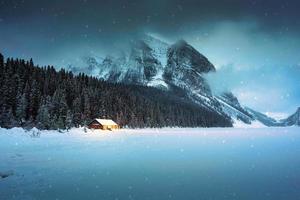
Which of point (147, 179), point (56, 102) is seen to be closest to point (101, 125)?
point (56, 102)

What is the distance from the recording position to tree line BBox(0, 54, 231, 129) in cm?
7288

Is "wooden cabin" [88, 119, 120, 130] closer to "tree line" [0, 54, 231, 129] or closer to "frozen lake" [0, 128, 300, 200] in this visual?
"tree line" [0, 54, 231, 129]

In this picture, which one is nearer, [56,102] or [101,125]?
[56,102]

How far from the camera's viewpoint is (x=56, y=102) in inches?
3290

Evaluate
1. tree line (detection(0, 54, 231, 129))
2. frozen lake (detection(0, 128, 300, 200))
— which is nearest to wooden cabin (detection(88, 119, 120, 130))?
tree line (detection(0, 54, 231, 129))

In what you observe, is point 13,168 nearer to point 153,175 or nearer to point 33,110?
point 153,175

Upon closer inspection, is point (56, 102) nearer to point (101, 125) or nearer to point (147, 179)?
point (101, 125)

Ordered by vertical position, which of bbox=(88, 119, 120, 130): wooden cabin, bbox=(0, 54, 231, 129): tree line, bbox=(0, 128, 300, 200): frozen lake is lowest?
bbox=(0, 128, 300, 200): frozen lake

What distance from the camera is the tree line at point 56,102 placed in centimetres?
7288

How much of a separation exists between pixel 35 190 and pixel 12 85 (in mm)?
70063

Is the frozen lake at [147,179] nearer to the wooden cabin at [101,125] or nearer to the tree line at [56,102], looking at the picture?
the tree line at [56,102]

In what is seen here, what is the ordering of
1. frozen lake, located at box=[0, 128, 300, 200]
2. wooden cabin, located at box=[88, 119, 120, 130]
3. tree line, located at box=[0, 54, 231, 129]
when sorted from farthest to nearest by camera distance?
wooden cabin, located at box=[88, 119, 120, 130]
tree line, located at box=[0, 54, 231, 129]
frozen lake, located at box=[0, 128, 300, 200]

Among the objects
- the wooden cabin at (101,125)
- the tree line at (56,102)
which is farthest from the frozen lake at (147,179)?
the wooden cabin at (101,125)

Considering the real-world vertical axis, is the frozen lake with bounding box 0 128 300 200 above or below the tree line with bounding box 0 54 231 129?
below
